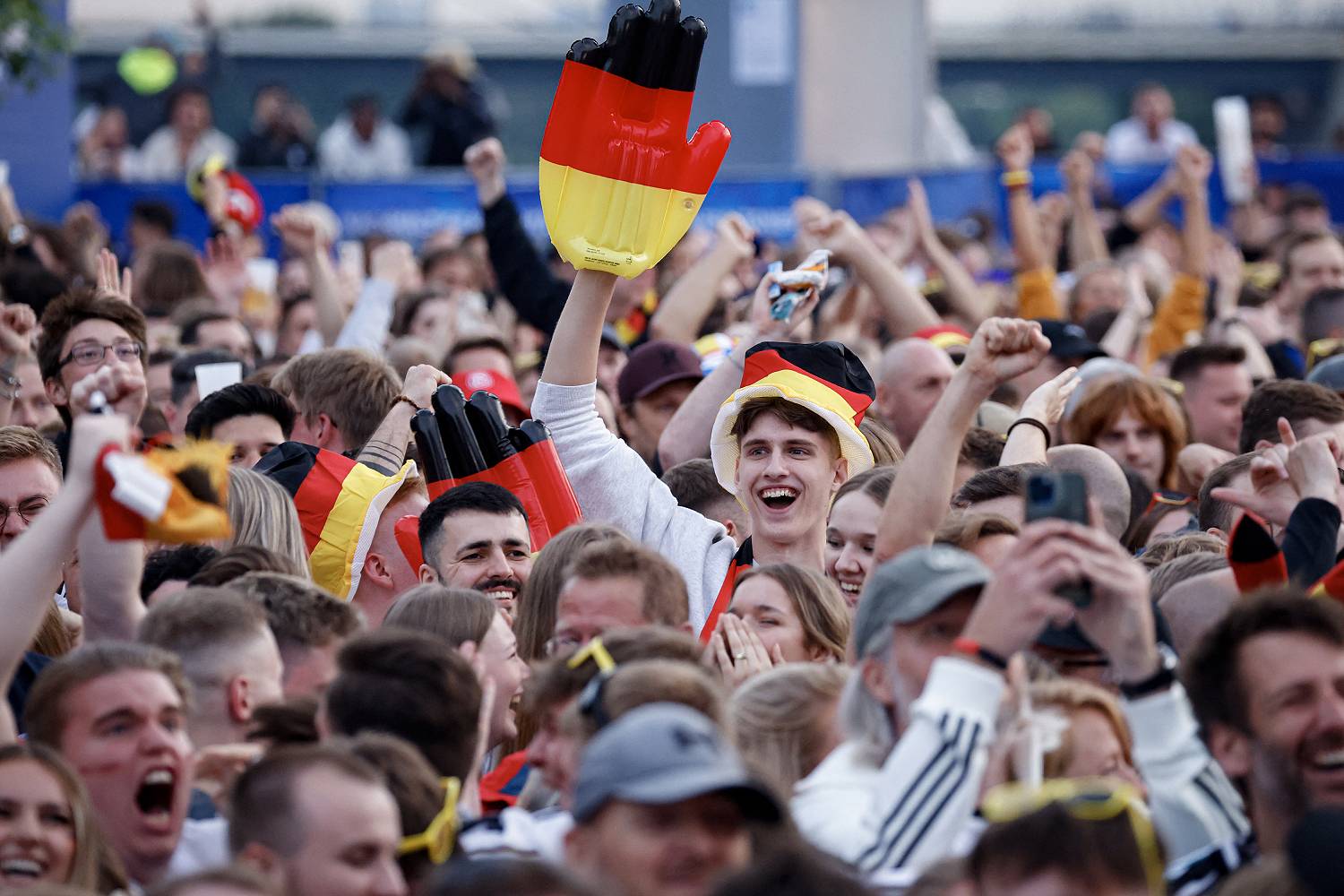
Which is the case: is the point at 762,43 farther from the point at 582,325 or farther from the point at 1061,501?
the point at 1061,501

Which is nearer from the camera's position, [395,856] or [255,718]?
[395,856]

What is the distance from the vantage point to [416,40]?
1095 inches

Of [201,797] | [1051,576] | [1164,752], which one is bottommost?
[201,797]

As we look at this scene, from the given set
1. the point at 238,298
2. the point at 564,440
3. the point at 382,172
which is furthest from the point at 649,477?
the point at 382,172

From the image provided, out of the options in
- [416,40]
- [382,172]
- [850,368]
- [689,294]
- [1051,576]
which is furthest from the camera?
[416,40]

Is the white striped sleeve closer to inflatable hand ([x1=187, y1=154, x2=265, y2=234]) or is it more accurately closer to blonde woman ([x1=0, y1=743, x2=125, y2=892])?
blonde woman ([x1=0, y1=743, x2=125, y2=892])

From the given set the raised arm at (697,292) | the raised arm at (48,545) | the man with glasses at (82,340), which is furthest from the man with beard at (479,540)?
the raised arm at (697,292)

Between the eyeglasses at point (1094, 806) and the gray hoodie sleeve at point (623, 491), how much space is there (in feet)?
8.88

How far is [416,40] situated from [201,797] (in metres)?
24.1

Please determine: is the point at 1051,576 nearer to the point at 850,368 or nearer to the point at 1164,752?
the point at 1164,752

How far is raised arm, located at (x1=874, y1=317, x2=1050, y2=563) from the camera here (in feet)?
16.8

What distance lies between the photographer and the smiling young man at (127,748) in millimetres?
4398

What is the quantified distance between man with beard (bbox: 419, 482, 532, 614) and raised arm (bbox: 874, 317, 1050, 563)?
Result: 1.43m

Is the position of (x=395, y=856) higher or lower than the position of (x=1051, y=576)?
lower
